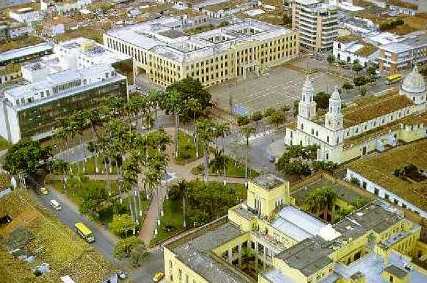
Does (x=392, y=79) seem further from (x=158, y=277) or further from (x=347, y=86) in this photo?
(x=158, y=277)

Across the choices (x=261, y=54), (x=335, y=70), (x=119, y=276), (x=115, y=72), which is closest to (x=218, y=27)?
(x=261, y=54)

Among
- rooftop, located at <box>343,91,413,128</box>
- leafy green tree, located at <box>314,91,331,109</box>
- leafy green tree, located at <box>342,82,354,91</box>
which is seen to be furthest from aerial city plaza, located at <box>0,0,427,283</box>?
leafy green tree, located at <box>314,91,331,109</box>

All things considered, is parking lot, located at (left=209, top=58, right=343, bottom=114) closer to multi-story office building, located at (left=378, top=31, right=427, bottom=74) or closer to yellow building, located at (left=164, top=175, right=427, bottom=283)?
multi-story office building, located at (left=378, top=31, right=427, bottom=74)

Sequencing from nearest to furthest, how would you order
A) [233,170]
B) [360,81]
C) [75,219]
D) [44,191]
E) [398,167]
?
[75,219], [398,167], [44,191], [233,170], [360,81]

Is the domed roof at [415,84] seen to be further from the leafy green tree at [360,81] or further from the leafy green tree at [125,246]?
the leafy green tree at [125,246]

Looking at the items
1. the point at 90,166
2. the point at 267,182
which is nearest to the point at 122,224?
the point at 267,182

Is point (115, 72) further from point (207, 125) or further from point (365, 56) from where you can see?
point (365, 56)

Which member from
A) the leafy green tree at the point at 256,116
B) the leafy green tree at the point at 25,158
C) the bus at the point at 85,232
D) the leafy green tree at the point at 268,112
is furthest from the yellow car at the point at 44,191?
the leafy green tree at the point at 268,112
